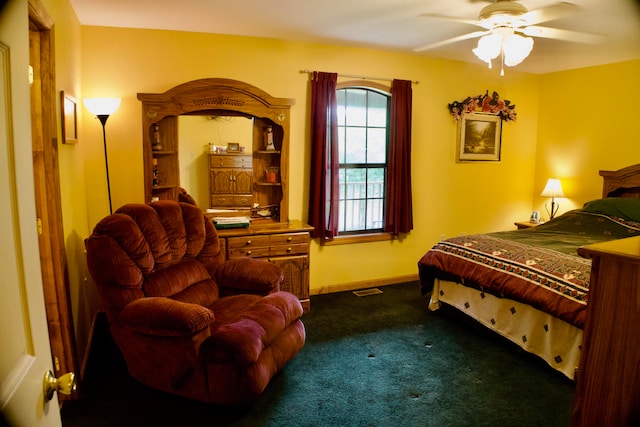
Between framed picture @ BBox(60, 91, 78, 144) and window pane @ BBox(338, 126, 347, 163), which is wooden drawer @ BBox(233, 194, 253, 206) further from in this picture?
framed picture @ BBox(60, 91, 78, 144)

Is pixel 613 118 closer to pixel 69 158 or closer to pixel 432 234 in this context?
pixel 432 234

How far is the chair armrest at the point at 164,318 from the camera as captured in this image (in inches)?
88.5

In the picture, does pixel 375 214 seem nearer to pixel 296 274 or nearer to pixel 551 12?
pixel 296 274

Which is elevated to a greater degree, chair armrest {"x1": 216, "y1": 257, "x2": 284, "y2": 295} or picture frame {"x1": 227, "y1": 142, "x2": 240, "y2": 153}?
picture frame {"x1": 227, "y1": 142, "x2": 240, "y2": 153}

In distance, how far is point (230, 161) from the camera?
3.88m

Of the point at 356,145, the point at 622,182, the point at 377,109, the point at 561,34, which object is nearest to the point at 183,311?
the point at 356,145

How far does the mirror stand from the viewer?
3.73 meters

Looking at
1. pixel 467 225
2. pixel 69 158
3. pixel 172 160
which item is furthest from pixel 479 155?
pixel 69 158

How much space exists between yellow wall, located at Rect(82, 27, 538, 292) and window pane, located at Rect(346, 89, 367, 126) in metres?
0.22

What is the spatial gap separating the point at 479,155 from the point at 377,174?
53.2 inches

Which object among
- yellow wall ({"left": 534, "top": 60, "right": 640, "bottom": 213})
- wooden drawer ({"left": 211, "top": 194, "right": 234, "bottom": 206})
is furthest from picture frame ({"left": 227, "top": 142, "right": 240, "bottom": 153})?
yellow wall ({"left": 534, "top": 60, "right": 640, "bottom": 213})

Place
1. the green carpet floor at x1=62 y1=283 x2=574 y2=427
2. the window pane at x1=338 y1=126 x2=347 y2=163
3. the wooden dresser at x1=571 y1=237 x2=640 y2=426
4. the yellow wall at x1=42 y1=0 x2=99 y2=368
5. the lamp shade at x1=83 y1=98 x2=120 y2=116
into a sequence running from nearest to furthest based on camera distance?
1. the wooden dresser at x1=571 y1=237 x2=640 y2=426
2. the green carpet floor at x1=62 y1=283 x2=574 y2=427
3. the yellow wall at x1=42 y1=0 x2=99 y2=368
4. the lamp shade at x1=83 y1=98 x2=120 y2=116
5. the window pane at x1=338 y1=126 x2=347 y2=163

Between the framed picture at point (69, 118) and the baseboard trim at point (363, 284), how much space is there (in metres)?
2.54

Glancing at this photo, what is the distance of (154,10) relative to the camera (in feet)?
10.4
